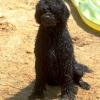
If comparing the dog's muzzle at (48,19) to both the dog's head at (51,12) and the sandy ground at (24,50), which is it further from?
the sandy ground at (24,50)

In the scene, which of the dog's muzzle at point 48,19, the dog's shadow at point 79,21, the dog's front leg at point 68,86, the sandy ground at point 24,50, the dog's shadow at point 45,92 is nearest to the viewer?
the dog's muzzle at point 48,19

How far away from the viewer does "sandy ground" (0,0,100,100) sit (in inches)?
281

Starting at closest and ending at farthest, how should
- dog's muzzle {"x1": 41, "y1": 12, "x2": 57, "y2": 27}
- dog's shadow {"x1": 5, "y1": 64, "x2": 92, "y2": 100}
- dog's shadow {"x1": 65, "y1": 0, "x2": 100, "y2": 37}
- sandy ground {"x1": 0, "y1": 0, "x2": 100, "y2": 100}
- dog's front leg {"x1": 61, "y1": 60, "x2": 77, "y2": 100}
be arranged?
dog's muzzle {"x1": 41, "y1": 12, "x2": 57, "y2": 27}, dog's front leg {"x1": 61, "y1": 60, "x2": 77, "y2": 100}, dog's shadow {"x1": 5, "y1": 64, "x2": 92, "y2": 100}, sandy ground {"x1": 0, "y1": 0, "x2": 100, "y2": 100}, dog's shadow {"x1": 65, "y1": 0, "x2": 100, "y2": 37}

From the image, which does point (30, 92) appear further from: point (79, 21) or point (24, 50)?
point (79, 21)

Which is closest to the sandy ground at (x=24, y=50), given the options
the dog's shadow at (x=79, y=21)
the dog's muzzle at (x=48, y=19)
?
the dog's shadow at (x=79, y=21)

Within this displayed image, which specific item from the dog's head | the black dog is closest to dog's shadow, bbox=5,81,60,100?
the black dog

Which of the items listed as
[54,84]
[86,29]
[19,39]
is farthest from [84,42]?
[54,84]

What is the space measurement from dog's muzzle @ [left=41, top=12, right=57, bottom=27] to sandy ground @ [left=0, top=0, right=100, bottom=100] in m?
1.40

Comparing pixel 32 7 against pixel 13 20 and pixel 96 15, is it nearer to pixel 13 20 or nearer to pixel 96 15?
pixel 13 20

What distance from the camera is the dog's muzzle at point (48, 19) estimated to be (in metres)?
6.01

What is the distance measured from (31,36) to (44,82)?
99.6 inches

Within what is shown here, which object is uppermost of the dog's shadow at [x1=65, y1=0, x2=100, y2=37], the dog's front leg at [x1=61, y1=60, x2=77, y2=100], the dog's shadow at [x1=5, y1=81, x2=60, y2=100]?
the dog's shadow at [x1=65, y1=0, x2=100, y2=37]

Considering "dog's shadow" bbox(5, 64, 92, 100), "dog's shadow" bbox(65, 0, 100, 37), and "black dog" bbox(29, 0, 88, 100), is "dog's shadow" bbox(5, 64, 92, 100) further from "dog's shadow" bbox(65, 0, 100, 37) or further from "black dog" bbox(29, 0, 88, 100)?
"dog's shadow" bbox(65, 0, 100, 37)

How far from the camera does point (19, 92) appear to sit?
23.3 ft
